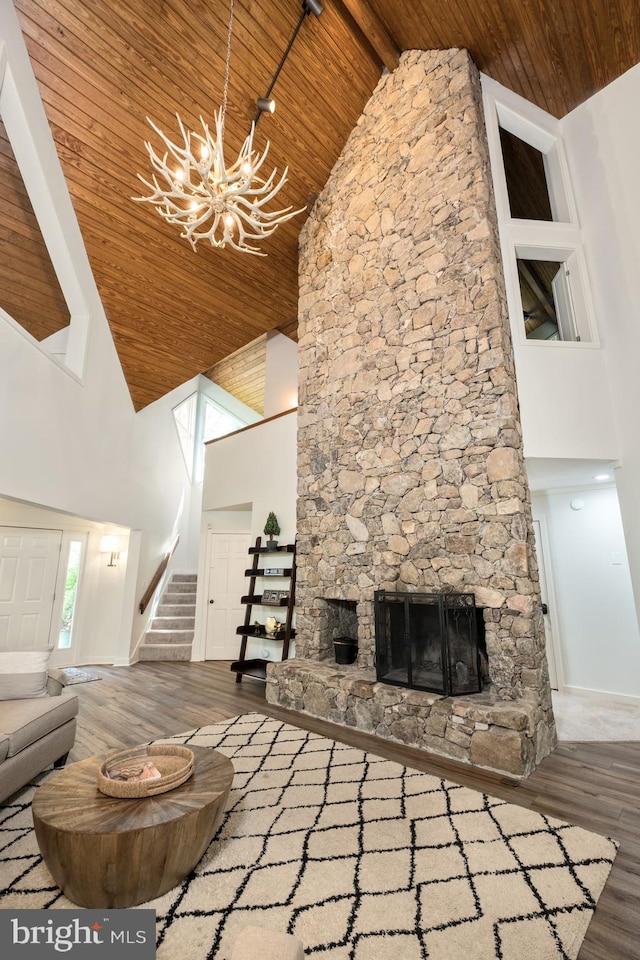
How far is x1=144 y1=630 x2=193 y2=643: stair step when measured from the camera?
23.0 ft

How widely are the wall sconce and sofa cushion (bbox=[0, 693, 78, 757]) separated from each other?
13.6 feet

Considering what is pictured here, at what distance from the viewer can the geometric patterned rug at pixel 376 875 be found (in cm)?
162

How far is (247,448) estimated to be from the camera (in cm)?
674

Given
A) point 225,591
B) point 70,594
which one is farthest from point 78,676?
point 225,591

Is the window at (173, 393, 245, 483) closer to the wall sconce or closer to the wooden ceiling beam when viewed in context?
the wall sconce

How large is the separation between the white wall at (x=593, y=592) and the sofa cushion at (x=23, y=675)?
16.4ft

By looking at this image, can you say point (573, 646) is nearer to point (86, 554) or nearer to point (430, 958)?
point (430, 958)

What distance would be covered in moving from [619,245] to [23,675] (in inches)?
233

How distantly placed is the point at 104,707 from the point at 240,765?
211 centimetres

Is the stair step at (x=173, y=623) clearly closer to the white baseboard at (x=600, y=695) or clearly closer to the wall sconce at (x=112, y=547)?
the wall sconce at (x=112, y=547)

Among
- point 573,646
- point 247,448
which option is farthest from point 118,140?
point 573,646

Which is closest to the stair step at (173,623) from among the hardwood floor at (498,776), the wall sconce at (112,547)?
the wall sconce at (112,547)

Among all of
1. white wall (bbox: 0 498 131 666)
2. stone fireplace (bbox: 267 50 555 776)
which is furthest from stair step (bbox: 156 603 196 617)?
stone fireplace (bbox: 267 50 555 776)

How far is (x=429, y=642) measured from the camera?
3879 millimetres
